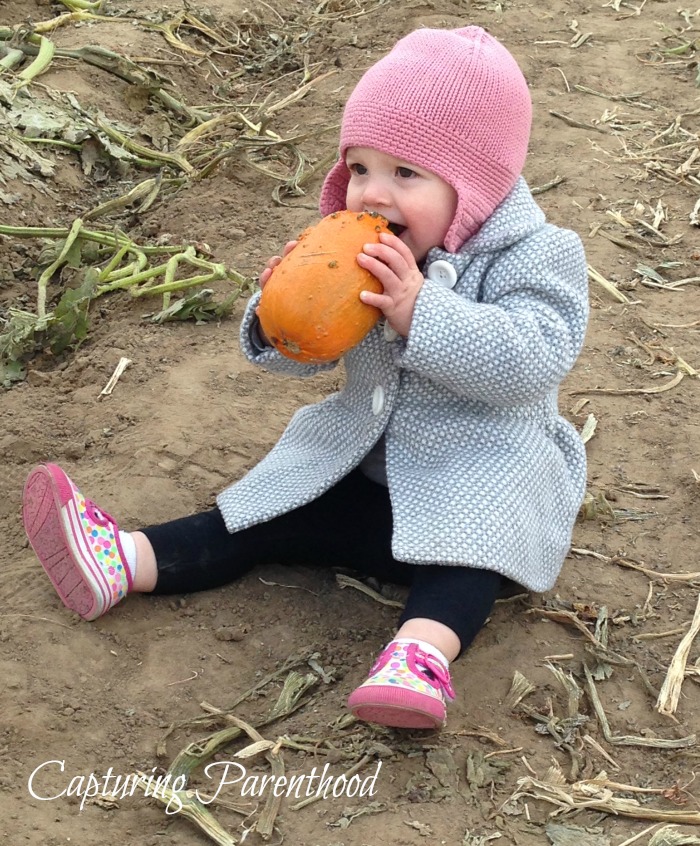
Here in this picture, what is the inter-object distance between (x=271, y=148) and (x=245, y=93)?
2.91 feet

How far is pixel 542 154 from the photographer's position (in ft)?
15.9

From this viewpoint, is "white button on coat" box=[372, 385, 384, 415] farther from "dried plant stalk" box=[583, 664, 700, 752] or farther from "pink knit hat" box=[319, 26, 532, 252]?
"dried plant stalk" box=[583, 664, 700, 752]

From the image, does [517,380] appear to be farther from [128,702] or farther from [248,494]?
[128,702]

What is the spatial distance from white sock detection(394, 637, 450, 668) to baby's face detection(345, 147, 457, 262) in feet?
2.66

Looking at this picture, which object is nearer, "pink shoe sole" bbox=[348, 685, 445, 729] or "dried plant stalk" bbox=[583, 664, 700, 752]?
"pink shoe sole" bbox=[348, 685, 445, 729]

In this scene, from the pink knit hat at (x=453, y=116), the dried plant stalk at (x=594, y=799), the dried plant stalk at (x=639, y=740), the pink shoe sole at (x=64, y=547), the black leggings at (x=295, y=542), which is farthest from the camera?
the black leggings at (x=295, y=542)

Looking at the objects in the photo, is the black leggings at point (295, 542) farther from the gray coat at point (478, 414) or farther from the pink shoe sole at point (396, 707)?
the pink shoe sole at point (396, 707)

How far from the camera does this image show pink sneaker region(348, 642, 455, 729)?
212 centimetres

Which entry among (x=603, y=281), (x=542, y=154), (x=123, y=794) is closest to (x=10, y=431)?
(x=123, y=794)

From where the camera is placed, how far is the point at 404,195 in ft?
7.95

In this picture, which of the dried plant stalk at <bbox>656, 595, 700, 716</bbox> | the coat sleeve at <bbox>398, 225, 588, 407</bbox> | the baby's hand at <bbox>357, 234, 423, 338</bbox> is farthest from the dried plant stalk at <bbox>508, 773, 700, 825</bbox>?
the baby's hand at <bbox>357, 234, 423, 338</bbox>

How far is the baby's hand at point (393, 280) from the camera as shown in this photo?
7.63ft

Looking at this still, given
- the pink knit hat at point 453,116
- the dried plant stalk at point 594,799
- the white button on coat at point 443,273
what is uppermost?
the pink knit hat at point 453,116

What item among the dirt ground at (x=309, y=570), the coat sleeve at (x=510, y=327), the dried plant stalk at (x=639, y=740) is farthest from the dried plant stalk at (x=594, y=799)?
the coat sleeve at (x=510, y=327)
